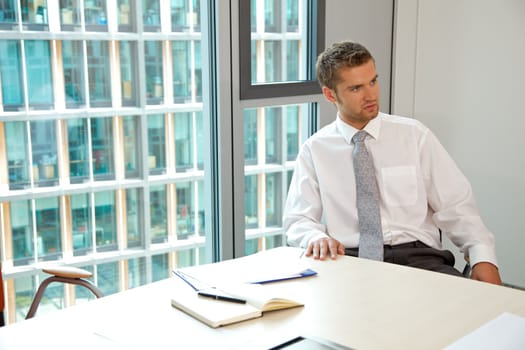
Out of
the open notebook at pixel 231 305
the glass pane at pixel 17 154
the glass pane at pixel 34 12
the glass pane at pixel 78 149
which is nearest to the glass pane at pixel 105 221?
the glass pane at pixel 78 149

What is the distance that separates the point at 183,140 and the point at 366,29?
1123mm

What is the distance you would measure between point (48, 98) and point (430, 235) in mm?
1617

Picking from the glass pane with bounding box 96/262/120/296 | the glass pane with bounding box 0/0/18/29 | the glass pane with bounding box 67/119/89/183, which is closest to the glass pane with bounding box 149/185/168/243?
the glass pane with bounding box 96/262/120/296

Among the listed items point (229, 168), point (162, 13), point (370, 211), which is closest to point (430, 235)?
point (370, 211)

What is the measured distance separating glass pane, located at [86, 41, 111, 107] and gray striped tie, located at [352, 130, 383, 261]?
1.16 m

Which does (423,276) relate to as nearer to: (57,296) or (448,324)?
(448,324)

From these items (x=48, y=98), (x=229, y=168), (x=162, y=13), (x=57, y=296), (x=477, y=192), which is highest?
(x=162, y=13)

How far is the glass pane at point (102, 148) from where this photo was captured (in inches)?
119

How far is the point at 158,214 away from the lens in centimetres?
327

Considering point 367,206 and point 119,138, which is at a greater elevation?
point 119,138

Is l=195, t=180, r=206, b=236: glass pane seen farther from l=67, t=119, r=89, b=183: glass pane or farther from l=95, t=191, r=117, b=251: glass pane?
l=67, t=119, r=89, b=183: glass pane

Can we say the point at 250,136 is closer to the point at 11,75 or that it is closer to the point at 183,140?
the point at 183,140

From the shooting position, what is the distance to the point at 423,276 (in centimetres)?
188

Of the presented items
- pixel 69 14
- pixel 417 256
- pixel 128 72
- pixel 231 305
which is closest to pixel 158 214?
pixel 128 72
